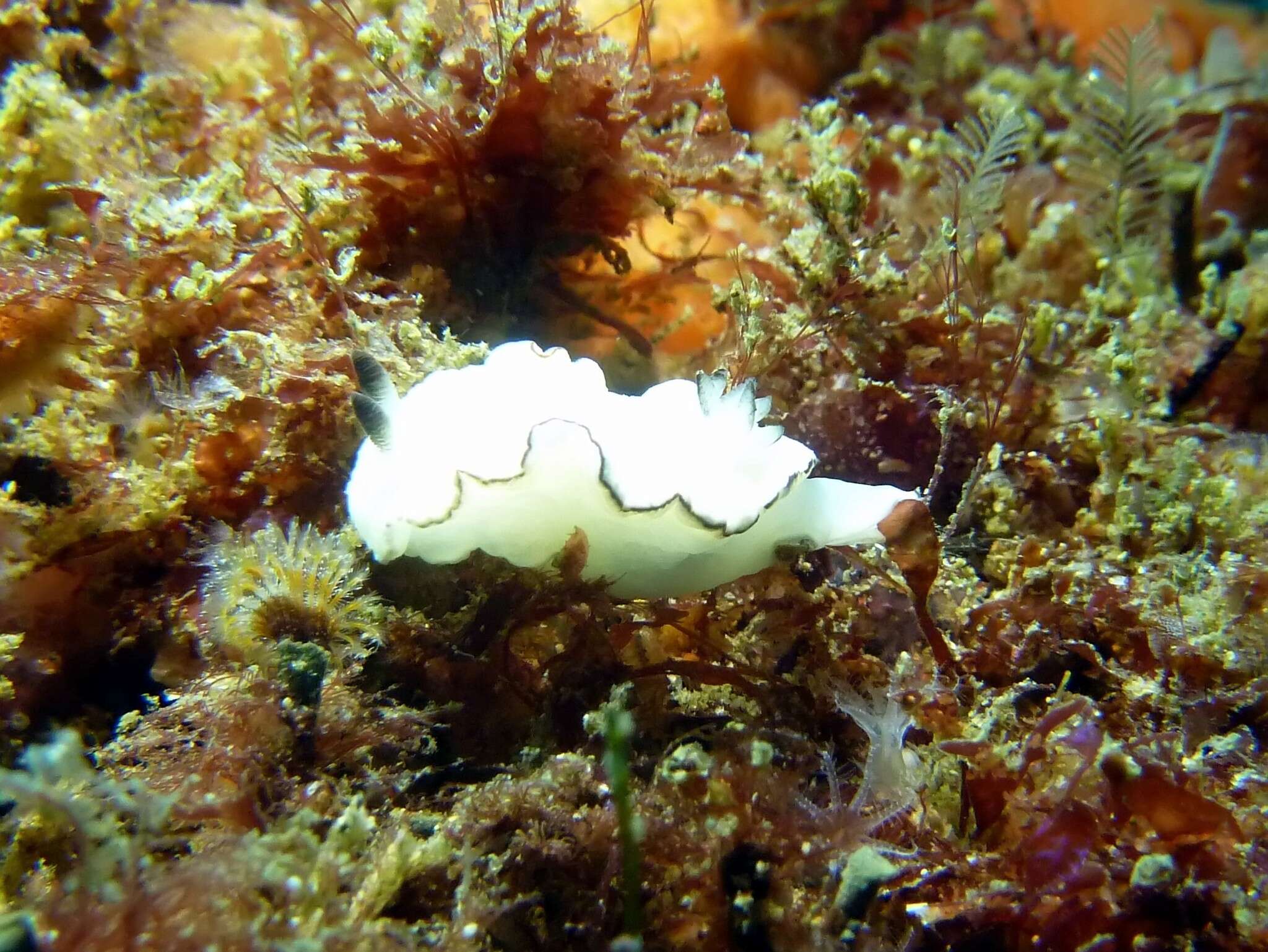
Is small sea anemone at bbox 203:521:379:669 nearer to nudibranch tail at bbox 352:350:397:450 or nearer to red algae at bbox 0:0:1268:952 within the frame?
red algae at bbox 0:0:1268:952

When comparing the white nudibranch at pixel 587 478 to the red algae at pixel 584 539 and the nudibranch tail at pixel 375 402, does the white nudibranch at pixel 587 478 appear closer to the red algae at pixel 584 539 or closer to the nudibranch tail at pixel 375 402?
the nudibranch tail at pixel 375 402

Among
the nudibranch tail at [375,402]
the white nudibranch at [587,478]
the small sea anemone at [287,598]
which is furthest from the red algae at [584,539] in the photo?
the nudibranch tail at [375,402]

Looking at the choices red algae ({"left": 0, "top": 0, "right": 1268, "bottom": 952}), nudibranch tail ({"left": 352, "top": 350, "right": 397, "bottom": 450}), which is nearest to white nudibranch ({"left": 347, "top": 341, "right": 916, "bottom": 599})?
nudibranch tail ({"left": 352, "top": 350, "right": 397, "bottom": 450})

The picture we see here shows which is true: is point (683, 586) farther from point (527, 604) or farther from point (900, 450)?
point (900, 450)

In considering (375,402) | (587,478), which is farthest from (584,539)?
(375,402)

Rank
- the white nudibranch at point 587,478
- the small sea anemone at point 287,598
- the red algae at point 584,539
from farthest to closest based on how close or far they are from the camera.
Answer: the small sea anemone at point 287,598, the white nudibranch at point 587,478, the red algae at point 584,539

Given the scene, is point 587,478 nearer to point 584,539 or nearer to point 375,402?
point 584,539

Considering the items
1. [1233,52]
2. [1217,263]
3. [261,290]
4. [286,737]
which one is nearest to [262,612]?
[286,737]
